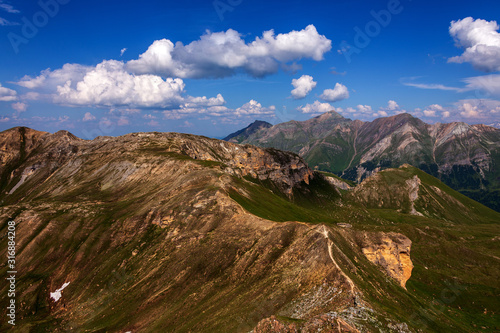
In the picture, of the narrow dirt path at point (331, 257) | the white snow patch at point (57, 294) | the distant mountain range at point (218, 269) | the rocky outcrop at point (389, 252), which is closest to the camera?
the narrow dirt path at point (331, 257)

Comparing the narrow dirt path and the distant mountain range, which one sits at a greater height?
the narrow dirt path

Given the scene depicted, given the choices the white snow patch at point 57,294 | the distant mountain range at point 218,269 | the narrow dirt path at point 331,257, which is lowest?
the white snow patch at point 57,294

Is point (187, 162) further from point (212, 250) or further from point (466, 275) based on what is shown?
point (466, 275)

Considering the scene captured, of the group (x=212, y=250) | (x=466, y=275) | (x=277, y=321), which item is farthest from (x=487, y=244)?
(x=277, y=321)

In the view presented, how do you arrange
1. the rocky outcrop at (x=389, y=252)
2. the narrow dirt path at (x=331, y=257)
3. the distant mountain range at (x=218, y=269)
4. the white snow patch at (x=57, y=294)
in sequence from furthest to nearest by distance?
the white snow patch at (x=57, y=294) → the rocky outcrop at (x=389, y=252) → the distant mountain range at (x=218, y=269) → the narrow dirt path at (x=331, y=257)

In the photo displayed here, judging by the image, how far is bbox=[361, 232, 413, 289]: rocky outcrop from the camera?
304ft

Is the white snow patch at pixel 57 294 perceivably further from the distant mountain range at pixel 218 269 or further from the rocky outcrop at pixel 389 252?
the rocky outcrop at pixel 389 252

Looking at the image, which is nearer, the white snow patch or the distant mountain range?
the distant mountain range

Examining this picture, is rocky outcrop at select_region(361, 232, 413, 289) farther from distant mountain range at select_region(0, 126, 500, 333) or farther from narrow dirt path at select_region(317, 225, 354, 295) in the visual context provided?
narrow dirt path at select_region(317, 225, 354, 295)

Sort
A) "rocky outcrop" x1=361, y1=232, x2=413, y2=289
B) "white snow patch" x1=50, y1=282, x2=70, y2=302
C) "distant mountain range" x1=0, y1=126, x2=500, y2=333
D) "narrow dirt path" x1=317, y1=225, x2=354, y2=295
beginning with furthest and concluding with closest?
"white snow patch" x1=50, y1=282, x2=70, y2=302 → "rocky outcrop" x1=361, y1=232, x2=413, y2=289 → "distant mountain range" x1=0, y1=126, x2=500, y2=333 → "narrow dirt path" x1=317, y1=225, x2=354, y2=295

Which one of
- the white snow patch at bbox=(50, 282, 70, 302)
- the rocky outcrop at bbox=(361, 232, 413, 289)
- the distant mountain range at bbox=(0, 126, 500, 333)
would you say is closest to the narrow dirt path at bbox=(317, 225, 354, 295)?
the distant mountain range at bbox=(0, 126, 500, 333)

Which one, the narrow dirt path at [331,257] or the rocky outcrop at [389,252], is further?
the rocky outcrop at [389,252]

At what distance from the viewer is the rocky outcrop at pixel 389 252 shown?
92750 millimetres

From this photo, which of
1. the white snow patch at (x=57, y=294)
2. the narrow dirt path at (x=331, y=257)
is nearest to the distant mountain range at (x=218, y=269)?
the narrow dirt path at (x=331, y=257)
